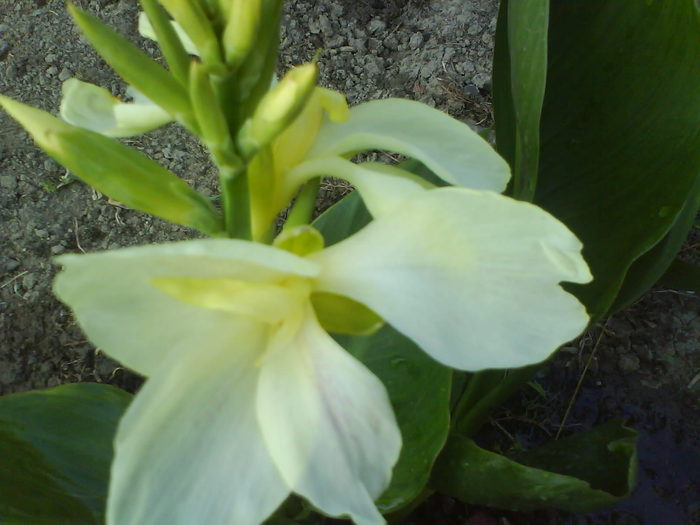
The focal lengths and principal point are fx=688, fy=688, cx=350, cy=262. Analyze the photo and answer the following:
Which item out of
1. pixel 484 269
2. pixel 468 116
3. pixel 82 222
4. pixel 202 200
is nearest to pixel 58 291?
pixel 202 200

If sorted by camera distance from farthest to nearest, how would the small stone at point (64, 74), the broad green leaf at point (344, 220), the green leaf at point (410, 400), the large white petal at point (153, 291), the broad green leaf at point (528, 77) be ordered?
1. the small stone at point (64, 74)
2. the broad green leaf at point (344, 220)
3. the green leaf at point (410, 400)
4. the broad green leaf at point (528, 77)
5. the large white petal at point (153, 291)

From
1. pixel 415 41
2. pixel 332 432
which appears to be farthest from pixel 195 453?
pixel 415 41

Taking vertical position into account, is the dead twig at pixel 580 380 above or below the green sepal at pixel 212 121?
below

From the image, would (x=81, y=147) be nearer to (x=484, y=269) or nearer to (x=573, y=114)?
(x=484, y=269)

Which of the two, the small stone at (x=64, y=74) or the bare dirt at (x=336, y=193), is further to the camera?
the small stone at (x=64, y=74)

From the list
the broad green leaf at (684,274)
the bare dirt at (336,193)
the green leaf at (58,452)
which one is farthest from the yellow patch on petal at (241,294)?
the bare dirt at (336,193)

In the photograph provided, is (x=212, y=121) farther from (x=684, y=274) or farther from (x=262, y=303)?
(x=684, y=274)

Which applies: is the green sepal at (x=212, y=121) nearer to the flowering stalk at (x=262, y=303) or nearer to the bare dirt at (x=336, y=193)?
the flowering stalk at (x=262, y=303)
